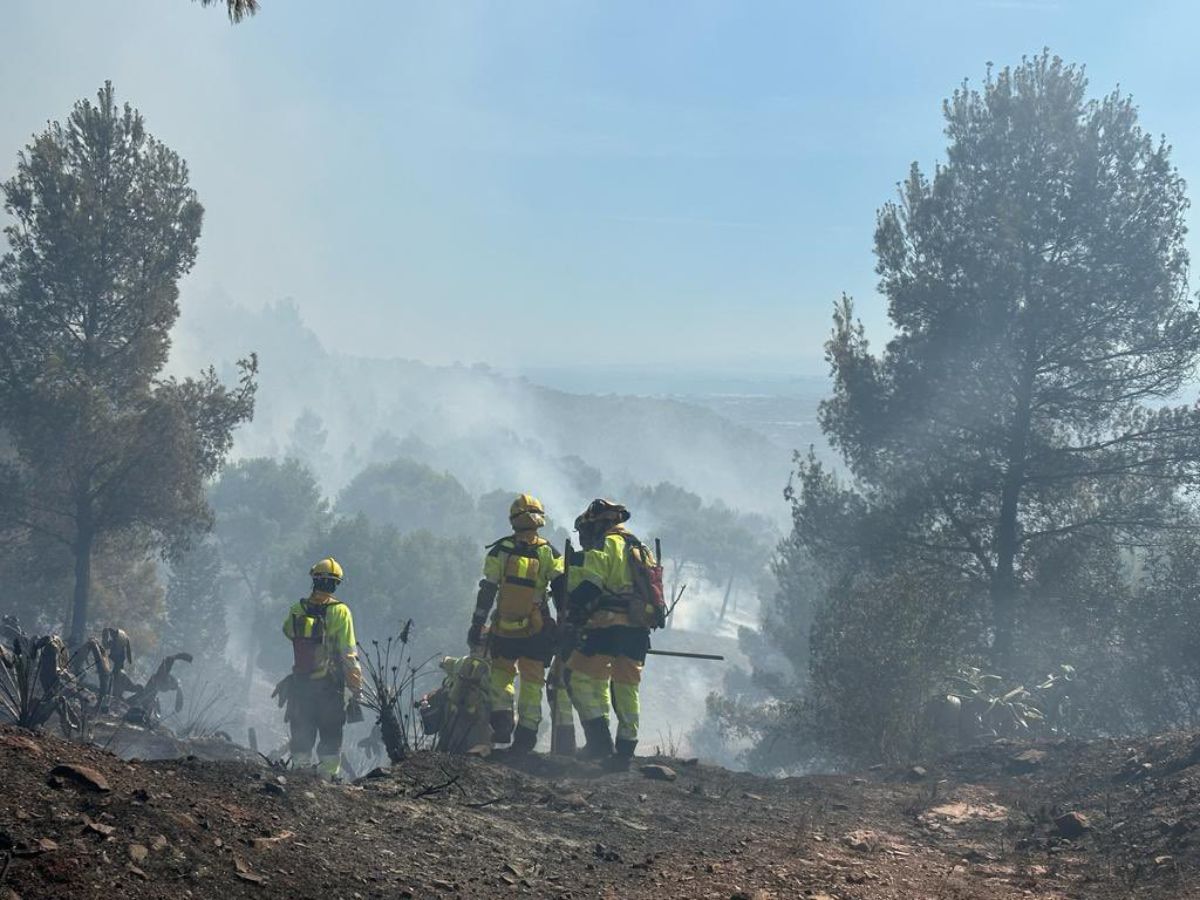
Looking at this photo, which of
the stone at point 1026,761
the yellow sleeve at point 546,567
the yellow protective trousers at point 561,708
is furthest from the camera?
the stone at point 1026,761

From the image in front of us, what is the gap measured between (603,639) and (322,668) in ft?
9.08

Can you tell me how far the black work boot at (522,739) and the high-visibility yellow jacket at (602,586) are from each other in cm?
96

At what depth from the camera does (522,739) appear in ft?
28.3

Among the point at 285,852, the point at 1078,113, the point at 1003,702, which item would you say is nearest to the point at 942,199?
the point at 1078,113

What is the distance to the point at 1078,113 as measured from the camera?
17141 mm

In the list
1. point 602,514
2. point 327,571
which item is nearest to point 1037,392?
point 602,514

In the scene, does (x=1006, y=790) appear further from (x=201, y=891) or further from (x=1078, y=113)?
(x=1078, y=113)

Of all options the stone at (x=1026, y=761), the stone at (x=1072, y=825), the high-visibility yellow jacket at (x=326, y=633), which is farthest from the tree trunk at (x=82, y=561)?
the stone at (x=1072, y=825)

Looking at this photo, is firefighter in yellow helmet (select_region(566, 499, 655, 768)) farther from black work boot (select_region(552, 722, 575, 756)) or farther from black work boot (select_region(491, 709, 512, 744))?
black work boot (select_region(491, 709, 512, 744))

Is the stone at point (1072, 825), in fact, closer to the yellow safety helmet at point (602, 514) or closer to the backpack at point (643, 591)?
the backpack at point (643, 591)

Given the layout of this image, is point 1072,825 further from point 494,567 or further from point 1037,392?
point 1037,392

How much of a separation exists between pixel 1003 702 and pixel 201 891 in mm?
11317

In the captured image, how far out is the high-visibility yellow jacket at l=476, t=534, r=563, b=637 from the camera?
877 centimetres

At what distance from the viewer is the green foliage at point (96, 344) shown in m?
18.8
